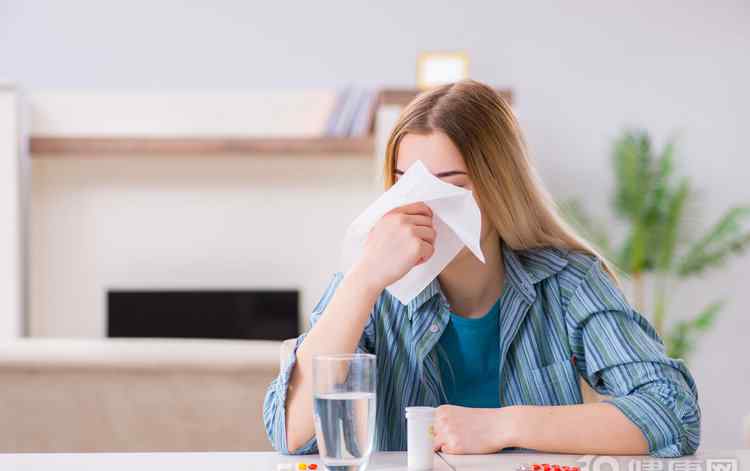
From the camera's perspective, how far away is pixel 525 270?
4.82 ft

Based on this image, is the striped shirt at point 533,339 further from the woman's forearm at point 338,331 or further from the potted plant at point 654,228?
the potted plant at point 654,228

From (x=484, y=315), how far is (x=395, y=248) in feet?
0.90

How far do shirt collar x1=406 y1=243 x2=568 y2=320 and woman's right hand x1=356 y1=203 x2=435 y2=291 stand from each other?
15cm

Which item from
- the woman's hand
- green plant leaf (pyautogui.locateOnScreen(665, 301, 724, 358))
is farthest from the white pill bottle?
green plant leaf (pyautogui.locateOnScreen(665, 301, 724, 358))

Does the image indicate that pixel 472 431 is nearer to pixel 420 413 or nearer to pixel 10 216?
pixel 420 413

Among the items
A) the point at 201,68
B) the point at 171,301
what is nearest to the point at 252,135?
the point at 201,68

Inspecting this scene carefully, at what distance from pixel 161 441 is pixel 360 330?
3.26 feet

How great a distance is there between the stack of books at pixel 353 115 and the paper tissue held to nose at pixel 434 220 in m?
3.34

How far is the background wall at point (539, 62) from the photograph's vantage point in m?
5.01

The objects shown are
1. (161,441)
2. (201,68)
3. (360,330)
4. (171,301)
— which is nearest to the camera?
(360,330)

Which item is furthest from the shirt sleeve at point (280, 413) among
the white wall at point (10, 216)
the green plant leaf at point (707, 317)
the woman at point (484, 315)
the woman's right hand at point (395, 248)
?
the green plant leaf at point (707, 317)

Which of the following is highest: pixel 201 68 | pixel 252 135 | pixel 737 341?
pixel 201 68

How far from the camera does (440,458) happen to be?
3.78 ft

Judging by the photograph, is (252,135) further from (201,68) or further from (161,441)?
(161,441)
